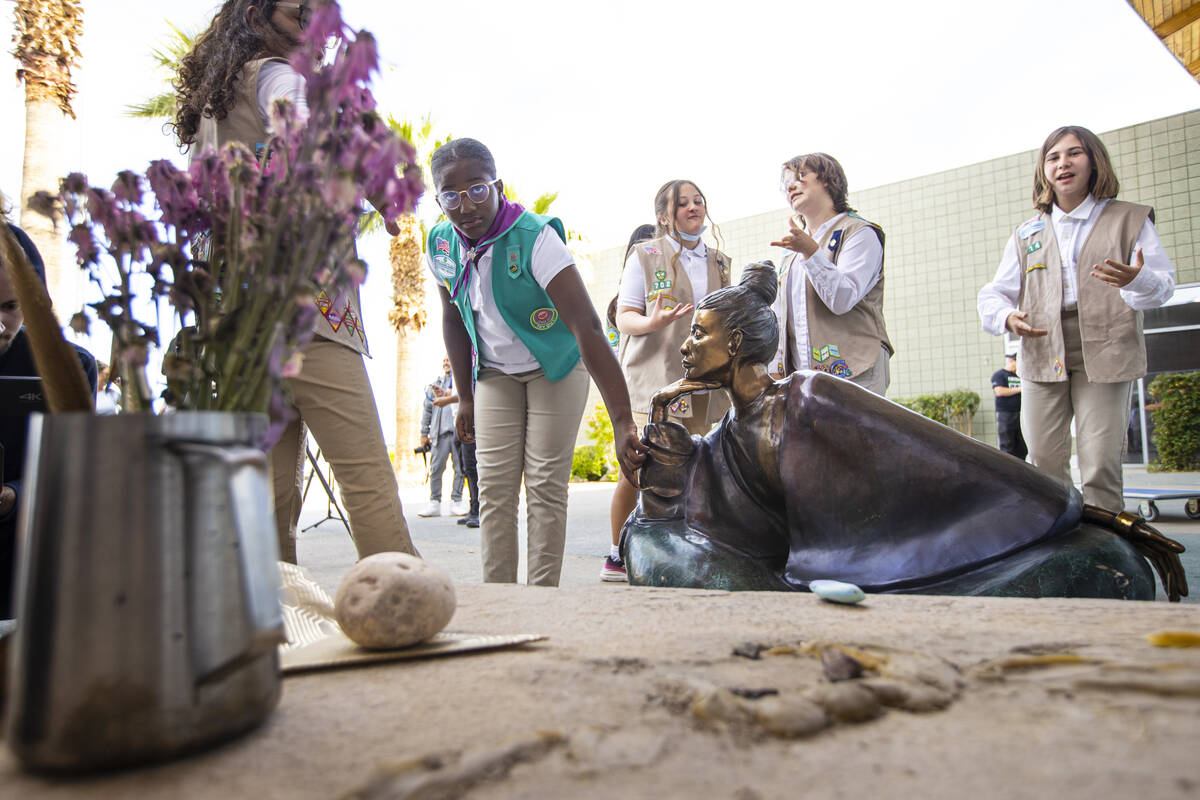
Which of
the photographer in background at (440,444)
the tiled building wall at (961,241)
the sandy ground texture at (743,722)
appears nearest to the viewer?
the sandy ground texture at (743,722)

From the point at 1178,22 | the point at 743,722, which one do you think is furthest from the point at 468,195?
the point at 1178,22

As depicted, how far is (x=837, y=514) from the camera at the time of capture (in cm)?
177

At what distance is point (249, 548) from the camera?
71cm

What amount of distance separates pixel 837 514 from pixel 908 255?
12.9 m

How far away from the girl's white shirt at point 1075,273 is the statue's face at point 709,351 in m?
1.70

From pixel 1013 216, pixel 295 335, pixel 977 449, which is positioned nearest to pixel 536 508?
pixel 977 449

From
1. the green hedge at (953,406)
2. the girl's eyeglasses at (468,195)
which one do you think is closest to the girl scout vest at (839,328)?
the girl's eyeglasses at (468,195)

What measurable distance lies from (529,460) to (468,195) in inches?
35.1

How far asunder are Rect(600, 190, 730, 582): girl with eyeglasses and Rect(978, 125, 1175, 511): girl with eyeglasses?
48.2 inches

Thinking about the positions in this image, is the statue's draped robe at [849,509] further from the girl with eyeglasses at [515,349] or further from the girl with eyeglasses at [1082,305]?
the girl with eyeglasses at [1082,305]

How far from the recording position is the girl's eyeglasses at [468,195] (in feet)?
7.64

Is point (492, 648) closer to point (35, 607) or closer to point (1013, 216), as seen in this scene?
point (35, 607)

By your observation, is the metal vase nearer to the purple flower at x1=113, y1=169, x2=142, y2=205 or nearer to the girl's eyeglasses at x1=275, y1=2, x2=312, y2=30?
the purple flower at x1=113, y1=169, x2=142, y2=205

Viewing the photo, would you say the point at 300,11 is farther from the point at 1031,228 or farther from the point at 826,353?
the point at 1031,228
